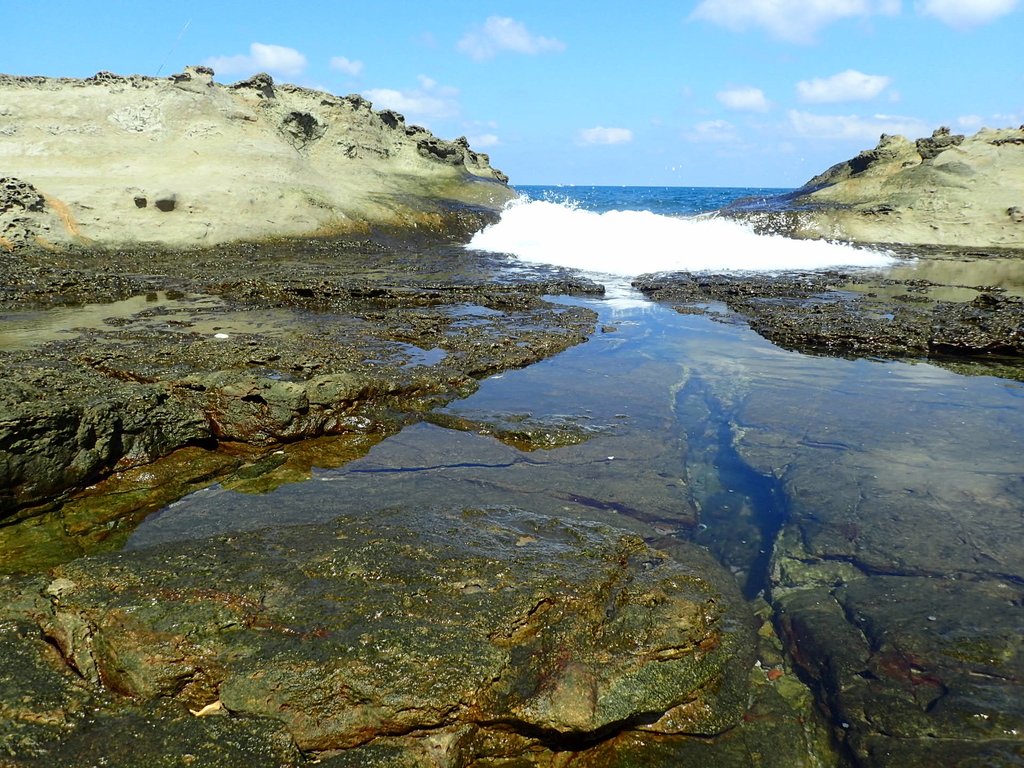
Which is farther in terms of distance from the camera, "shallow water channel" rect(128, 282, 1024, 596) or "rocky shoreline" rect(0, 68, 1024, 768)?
"shallow water channel" rect(128, 282, 1024, 596)

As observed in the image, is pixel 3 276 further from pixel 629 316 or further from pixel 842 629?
pixel 842 629

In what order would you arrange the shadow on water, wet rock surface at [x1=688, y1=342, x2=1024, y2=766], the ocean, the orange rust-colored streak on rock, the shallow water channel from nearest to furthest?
wet rock surface at [x1=688, y1=342, x2=1024, y2=766] < the shadow on water < the shallow water channel < the orange rust-colored streak on rock < the ocean

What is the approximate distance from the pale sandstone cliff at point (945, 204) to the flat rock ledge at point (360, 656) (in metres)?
24.3

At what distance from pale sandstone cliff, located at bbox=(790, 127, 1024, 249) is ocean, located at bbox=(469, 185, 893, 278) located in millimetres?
2664

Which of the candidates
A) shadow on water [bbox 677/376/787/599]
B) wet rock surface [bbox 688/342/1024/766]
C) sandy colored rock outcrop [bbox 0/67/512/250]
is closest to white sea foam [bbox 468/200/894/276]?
sandy colored rock outcrop [bbox 0/67/512/250]

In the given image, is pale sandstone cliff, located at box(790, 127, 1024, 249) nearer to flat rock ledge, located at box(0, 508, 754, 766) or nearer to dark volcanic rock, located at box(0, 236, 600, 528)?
dark volcanic rock, located at box(0, 236, 600, 528)

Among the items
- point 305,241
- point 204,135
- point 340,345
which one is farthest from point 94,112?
point 340,345

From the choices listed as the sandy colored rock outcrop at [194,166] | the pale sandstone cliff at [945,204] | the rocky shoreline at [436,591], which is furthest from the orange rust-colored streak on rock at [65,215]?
the pale sandstone cliff at [945,204]

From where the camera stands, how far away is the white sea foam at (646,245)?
62.0 feet

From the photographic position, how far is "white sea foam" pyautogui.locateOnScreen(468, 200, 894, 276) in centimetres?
1889

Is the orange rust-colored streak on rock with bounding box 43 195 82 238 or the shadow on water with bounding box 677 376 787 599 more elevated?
the orange rust-colored streak on rock with bounding box 43 195 82 238

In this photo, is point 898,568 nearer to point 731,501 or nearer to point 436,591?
point 731,501

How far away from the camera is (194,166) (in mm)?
19500

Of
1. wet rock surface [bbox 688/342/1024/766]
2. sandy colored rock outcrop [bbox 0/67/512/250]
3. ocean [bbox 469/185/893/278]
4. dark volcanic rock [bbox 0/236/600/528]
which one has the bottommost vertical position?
wet rock surface [bbox 688/342/1024/766]
